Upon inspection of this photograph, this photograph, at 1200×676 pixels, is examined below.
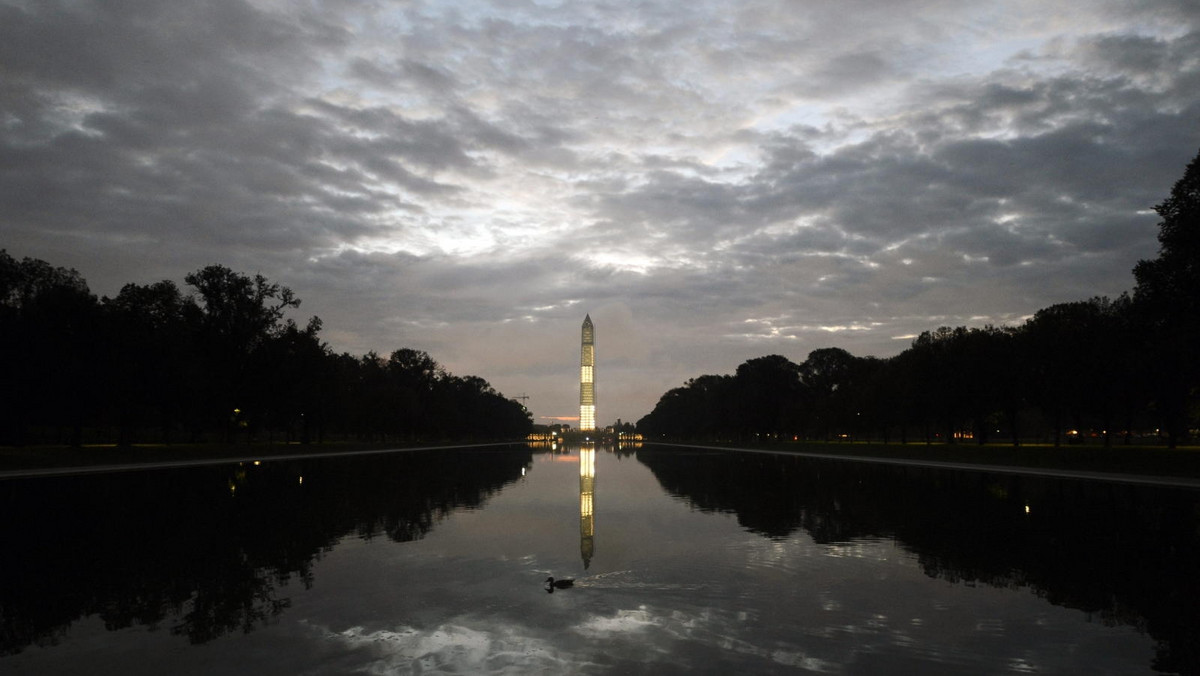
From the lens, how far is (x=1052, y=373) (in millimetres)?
63469

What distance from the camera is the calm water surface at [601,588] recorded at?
835 cm

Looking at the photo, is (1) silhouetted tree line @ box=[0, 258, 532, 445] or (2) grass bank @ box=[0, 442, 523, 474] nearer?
(2) grass bank @ box=[0, 442, 523, 474]

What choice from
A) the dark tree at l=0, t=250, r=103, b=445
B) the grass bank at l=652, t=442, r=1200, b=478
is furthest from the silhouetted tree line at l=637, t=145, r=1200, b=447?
the dark tree at l=0, t=250, r=103, b=445

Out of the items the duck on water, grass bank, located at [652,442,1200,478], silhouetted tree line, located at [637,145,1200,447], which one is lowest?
grass bank, located at [652,442,1200,478]

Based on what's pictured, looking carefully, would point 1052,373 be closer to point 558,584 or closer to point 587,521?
point 587,521

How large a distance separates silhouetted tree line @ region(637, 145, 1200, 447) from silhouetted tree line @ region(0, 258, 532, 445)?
216ft

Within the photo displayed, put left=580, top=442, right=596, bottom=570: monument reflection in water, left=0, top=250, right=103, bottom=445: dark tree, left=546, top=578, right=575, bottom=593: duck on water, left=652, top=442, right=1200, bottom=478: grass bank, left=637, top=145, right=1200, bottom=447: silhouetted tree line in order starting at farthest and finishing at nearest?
left=0, top=250, right=103, bottom=445: dark tree < left=637, top=145, right=1200, bottom=447: silhouetted tree line < left=652, top=442, right=1200, bottom=478: grass bank < left=580, top=442, right=596, bottom=570: monument reflection in water < left=546, top=578, right=575, bottom=593: duck on water

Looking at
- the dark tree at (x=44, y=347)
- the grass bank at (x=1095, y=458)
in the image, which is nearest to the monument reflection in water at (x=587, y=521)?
the grass bank at (x=1095, y=458)

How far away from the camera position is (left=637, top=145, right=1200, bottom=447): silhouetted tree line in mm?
40125

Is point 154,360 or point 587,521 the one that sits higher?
point 154,360

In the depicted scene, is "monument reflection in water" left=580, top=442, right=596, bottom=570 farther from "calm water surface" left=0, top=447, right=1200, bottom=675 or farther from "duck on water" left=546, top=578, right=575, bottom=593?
"duck on water" left=546, top=578, right=575, bottom=593

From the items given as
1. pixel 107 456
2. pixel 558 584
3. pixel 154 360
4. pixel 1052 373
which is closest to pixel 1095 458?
pixel 1052 373

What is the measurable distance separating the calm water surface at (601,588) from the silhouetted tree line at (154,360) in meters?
37.3

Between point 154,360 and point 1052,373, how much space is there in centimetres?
7461
